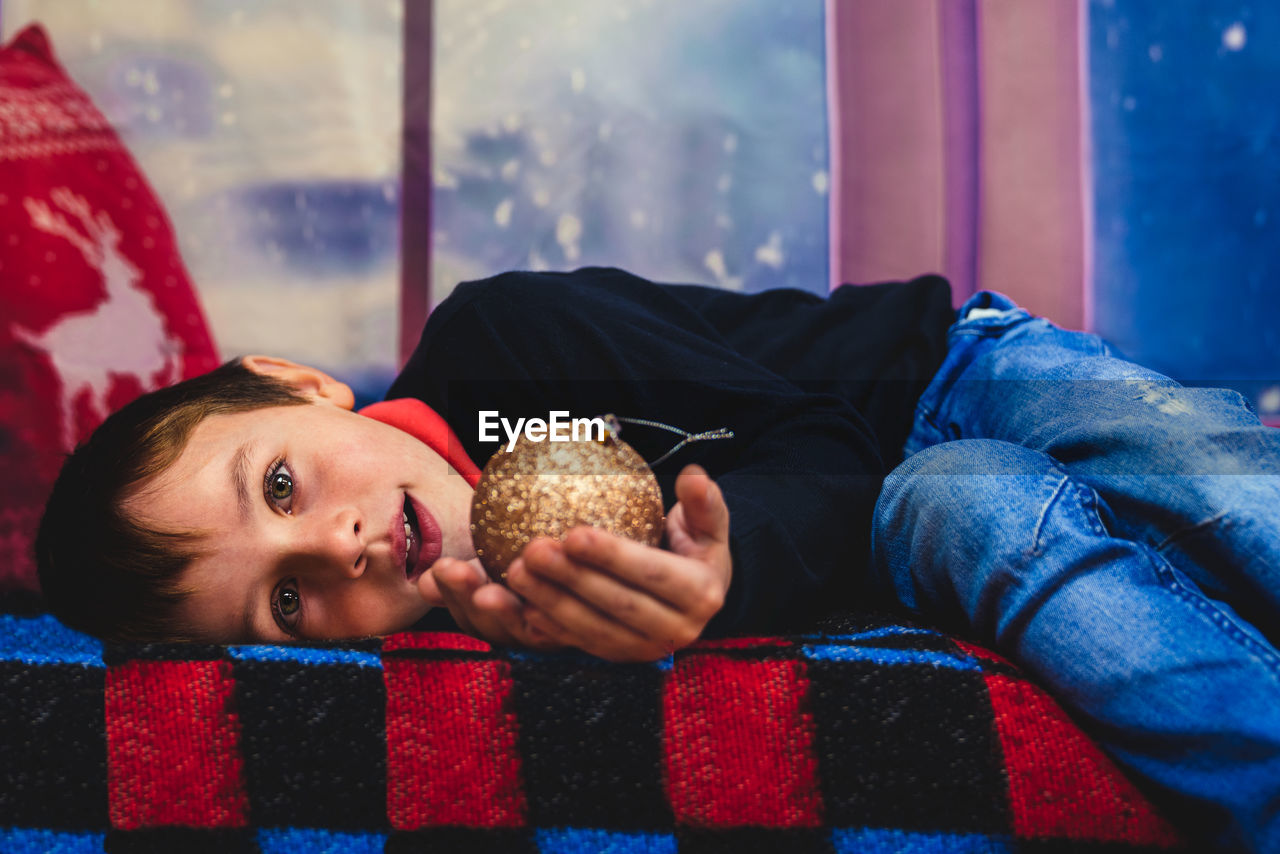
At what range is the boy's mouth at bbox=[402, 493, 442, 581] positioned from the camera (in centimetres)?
79

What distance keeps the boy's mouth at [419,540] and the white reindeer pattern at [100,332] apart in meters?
0.61

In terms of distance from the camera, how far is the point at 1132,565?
0.59 m

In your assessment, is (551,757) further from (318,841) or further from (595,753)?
(318,841)

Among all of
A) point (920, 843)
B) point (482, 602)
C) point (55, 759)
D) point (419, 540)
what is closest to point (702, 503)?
point (482, 602)

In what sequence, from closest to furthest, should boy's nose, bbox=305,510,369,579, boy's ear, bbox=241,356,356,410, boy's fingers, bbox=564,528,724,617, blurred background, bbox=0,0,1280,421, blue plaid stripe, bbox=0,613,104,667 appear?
boy's fingers, bbox=564,528,724,617 → blue plaid stripe, bbox=0,613,104,667 → boy's nose, bbox=305,510,369,579 → boy's ear, bbox=241,356,356,410 → blurred background, bbox=0,0,1280,421

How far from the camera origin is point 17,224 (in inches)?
41.8

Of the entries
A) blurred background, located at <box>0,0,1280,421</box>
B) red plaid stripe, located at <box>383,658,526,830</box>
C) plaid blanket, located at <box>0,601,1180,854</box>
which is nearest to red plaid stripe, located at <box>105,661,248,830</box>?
plaid blanket, located at <box>0,601,1180,854</box>

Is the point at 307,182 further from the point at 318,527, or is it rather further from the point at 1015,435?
the point at 1015,435

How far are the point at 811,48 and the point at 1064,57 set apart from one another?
485mm

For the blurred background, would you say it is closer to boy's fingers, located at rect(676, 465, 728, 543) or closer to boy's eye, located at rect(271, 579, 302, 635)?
boy's eye, located at rect(271, 579, 302, 635)

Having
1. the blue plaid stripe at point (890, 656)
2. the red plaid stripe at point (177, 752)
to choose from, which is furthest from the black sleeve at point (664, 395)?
the red plaid stripe at point (177, 752)

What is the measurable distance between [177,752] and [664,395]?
551 millimetres

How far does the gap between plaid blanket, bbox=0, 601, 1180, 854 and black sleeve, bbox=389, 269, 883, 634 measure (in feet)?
0.49

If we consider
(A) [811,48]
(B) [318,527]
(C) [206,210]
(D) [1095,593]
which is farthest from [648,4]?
(D) [1095,593]
